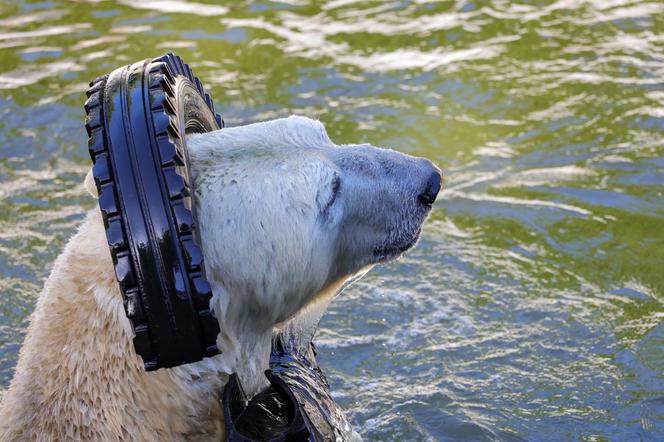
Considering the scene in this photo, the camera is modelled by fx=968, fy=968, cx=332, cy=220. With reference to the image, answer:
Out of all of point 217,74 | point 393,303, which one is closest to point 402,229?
point 393,303

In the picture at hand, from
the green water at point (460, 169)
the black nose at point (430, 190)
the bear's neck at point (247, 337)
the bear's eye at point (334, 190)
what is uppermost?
the bear's eye at point (334, 190)

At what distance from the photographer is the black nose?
3.47 meters

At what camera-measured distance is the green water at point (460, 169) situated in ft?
16.3

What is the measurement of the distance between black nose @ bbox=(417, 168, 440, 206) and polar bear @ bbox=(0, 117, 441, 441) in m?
0.14

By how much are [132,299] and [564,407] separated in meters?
2.74

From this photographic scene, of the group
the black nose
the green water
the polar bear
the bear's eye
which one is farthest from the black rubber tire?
the green water

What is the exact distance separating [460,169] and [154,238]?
4615 mm

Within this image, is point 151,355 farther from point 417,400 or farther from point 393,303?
point 393,303

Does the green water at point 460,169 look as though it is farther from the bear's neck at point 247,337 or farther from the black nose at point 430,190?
the black nose at point 430,190

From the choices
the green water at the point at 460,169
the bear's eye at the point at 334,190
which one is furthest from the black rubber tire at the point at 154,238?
the green water at the point at 460,169

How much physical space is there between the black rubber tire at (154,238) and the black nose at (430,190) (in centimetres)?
98

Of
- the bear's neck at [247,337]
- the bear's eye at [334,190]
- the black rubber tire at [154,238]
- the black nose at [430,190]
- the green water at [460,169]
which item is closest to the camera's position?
the black rubber tire at [154,238]

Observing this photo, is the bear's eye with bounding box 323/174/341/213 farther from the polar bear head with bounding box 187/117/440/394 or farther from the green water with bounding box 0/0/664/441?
the green water with bounding box 0/0/664/441

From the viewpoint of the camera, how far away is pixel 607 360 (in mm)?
5055
